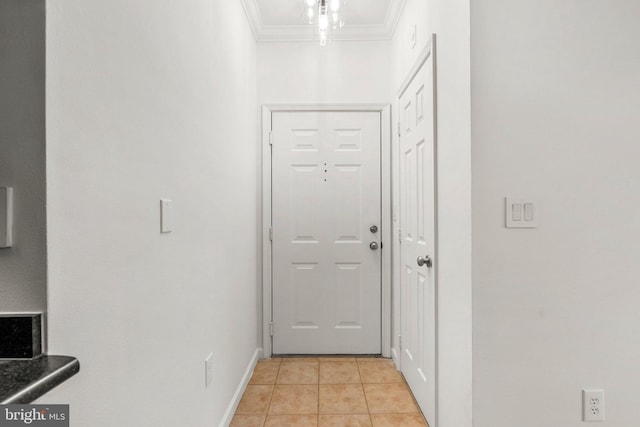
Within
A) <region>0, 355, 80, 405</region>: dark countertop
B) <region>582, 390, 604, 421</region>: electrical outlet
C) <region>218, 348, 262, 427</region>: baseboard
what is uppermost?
<region>0, 355, 80, 405</region>: dark countertop

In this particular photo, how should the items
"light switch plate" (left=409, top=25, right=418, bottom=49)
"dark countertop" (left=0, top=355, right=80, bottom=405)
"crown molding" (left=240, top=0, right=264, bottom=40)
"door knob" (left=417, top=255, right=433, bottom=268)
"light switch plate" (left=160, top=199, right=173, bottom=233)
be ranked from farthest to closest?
"crown molding" (left=240, top=0, right=264, bottom=40)
"light switch plate" (left=409, top=25, right=418, bottom=49)
"door knob" (left=417, top=255, right=433, bottom=268)
"light switch plate" (left=160, top=199, right=173, bottom=233)
"dark countertop" (left=0, top=355, right=80, bottom=405)

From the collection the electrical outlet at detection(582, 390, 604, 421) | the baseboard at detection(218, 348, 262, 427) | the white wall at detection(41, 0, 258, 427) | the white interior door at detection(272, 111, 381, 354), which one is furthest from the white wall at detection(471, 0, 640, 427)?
the white interior door at detection(272, 111, 381, 354)

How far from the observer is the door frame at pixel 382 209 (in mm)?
2900

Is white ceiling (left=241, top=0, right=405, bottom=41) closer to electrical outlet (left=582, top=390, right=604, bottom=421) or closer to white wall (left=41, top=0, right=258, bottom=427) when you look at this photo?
white wall (left=41, top=0, right=258, bottom=427)

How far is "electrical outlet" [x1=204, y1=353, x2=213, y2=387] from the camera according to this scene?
1.60m

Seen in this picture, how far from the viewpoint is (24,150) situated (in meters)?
0.71

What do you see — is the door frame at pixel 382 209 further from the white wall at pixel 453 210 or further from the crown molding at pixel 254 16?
the white wall at pixel 453 210

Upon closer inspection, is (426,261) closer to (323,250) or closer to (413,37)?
(323,250)

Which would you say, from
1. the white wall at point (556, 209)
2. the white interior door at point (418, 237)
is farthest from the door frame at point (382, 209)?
the white wall at point (556, 209)

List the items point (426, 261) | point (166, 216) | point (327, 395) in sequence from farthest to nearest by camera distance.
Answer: point (327, 395)
point (426, 261)
point (166, 216)

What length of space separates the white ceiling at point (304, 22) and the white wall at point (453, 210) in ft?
2.53

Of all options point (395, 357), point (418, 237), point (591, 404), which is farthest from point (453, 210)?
point (395, 357)

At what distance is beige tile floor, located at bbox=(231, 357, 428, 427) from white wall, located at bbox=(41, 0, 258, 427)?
0.35 m

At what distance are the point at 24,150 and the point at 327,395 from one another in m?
2.15
